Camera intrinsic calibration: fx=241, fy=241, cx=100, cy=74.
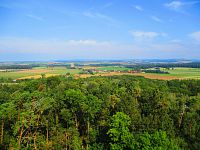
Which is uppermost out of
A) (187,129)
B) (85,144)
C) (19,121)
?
(19,121)

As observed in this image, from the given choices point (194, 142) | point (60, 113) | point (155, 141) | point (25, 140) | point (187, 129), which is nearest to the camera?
point (155, 141)

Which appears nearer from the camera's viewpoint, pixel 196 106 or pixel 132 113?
pixel 132 113

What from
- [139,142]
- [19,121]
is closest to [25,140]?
[19,121]

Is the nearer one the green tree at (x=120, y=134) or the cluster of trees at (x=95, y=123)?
the green tree at (x=120, y=134)

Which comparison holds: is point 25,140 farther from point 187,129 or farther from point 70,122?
Answer: point 187,129

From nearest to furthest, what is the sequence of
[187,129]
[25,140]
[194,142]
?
[25,140]
[194,142]
[187,129]

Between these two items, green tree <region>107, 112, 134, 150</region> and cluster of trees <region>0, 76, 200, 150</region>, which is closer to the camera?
green tree <region>107, 112, 134, 150</region>

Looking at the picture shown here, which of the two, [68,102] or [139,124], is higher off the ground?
[68,102]

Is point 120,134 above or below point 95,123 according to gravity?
above

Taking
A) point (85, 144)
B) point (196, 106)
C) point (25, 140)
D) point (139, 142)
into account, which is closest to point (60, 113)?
point (85, 144)

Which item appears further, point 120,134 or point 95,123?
point 95,123
